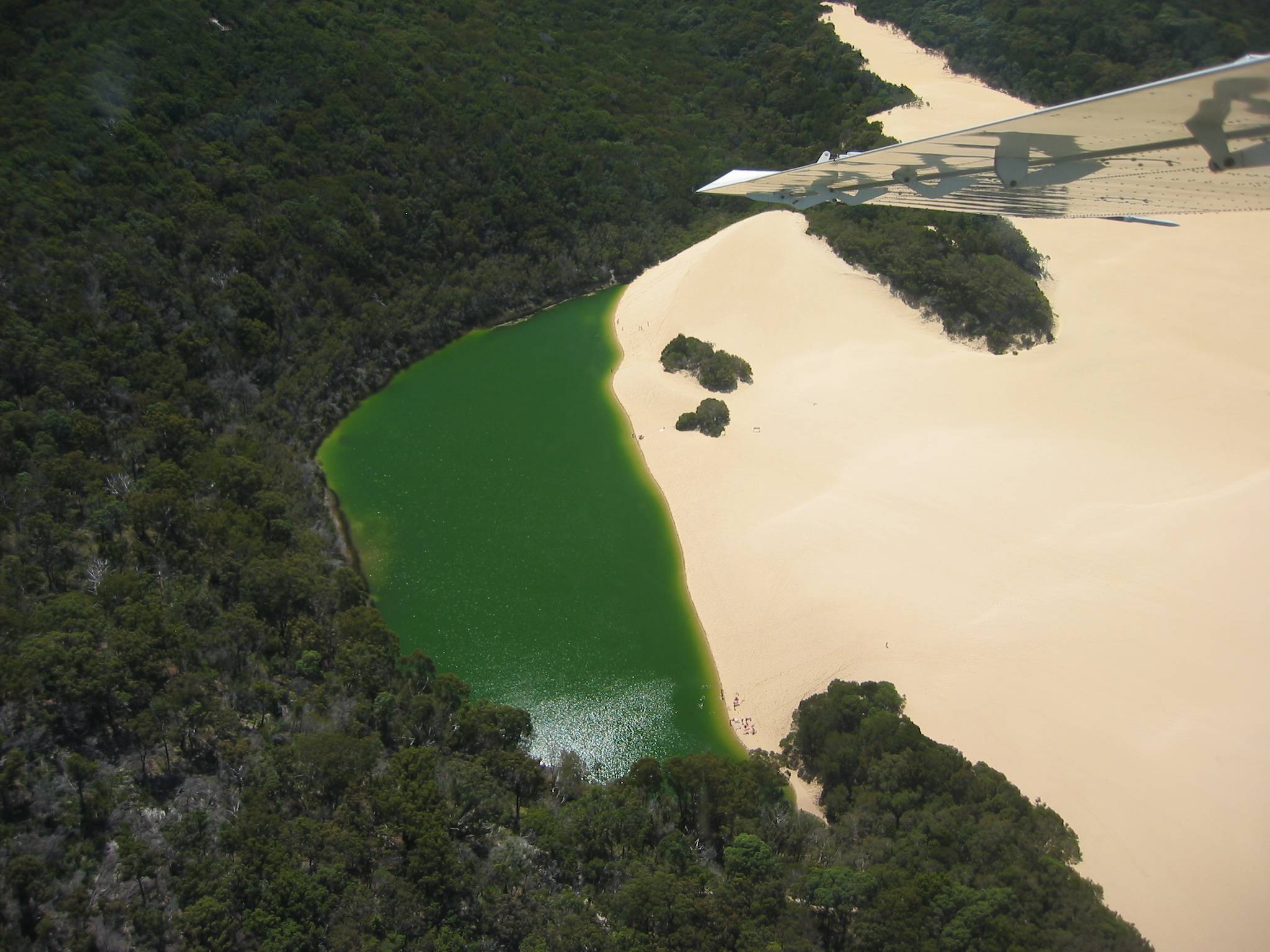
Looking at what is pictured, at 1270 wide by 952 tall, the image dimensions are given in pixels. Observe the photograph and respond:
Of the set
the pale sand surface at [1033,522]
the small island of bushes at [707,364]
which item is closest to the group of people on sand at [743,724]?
the pale sand surface at [1033,522]

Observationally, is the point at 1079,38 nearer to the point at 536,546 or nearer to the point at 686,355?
the point at 686,355

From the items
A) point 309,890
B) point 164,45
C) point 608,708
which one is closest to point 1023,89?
point 164,45

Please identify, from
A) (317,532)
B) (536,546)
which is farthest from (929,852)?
(317,532)

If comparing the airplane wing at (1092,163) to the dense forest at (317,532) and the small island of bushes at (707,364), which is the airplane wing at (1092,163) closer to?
the dense forest at (317,532)

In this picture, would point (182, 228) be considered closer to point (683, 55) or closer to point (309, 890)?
point (309, 890)

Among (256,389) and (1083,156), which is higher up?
(1083,156)

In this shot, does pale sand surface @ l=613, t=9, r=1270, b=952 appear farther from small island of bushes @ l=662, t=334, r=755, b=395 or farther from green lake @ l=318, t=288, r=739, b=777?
green lake @ l=318, t=288, r=739, b=777

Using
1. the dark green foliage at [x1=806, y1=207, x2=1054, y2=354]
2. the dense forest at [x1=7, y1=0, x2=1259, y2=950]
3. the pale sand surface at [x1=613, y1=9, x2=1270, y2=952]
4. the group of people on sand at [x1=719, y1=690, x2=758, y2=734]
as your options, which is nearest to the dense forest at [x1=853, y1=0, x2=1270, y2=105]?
the pale sand surface at [x1=613, y1=9, x2=1270, y2=952]
